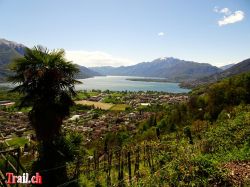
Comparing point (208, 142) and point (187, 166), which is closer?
point (187, 166)

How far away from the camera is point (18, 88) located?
11680 mm

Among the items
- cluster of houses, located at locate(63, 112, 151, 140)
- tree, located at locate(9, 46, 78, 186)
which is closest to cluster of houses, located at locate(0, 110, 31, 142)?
cluster of houses, located at locate(63, 112, 151, 140)

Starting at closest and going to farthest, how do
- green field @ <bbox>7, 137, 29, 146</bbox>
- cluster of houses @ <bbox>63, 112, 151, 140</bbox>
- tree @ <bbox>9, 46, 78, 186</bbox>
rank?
tree @ <bbox>9, 46, 78, 186</bbox> < green field @ <bbox>7, 137, 29, 146</bbox> < cluster of houses @ <bbox>63, 112, 151, 140</bbox>

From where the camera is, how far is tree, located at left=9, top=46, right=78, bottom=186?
11219mm

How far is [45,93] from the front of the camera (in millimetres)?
11500

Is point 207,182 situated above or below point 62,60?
below

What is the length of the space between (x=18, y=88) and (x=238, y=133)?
14.8m

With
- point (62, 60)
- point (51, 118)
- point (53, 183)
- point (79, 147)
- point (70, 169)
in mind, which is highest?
point (62, 60)

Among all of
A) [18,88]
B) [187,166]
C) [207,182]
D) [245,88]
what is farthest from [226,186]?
[245,88]

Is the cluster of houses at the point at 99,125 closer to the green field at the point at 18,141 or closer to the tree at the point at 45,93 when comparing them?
the green field at the point at 18,141

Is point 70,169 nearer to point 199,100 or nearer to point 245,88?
point 245,88

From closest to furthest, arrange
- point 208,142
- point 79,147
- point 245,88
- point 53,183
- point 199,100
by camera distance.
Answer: point 53,183 → point 79,147 → point 208,142 → point 245,88 → point 199,100

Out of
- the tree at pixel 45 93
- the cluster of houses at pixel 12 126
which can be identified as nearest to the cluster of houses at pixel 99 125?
the cluster of houses at pixel 12 126

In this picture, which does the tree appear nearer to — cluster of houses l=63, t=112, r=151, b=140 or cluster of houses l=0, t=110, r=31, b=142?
cluster of houses l=63, t=112, r=151, b=140
